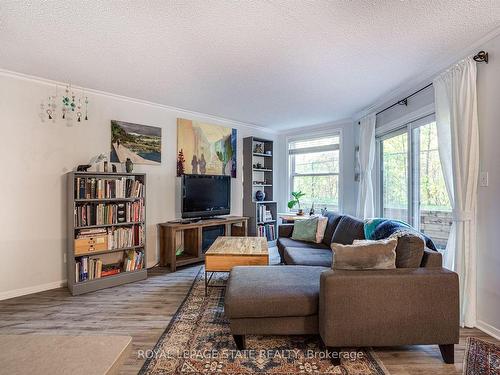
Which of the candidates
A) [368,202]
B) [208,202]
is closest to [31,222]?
[208,202]

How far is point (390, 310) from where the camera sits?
1.81 meters

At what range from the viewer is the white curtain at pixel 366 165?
14.0 feet

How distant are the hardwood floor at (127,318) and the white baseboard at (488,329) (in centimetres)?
5

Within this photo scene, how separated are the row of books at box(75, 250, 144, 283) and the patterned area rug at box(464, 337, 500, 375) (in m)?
3.40

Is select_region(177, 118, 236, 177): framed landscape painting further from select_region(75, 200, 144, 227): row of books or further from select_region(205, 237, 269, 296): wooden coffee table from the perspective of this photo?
select_region(205, 237, 269, 296): wooden coffee table

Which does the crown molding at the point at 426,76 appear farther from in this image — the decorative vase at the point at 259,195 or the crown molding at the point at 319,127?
the decorative vase at the point at 259,195

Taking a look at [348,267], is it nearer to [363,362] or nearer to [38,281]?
[363,362]

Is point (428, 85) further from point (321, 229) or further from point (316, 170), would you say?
point (316, 170)

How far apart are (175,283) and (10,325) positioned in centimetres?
155

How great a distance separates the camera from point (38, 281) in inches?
127

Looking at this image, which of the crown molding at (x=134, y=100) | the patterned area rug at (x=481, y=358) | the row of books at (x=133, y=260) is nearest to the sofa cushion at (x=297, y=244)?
the patterned area rug at (x=481, y=358)

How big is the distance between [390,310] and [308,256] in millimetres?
1373

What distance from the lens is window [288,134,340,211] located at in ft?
17.4

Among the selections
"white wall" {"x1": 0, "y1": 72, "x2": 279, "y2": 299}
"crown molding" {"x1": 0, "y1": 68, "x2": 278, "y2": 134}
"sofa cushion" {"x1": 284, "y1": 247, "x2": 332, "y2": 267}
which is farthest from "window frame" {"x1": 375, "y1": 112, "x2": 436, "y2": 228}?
"white wall" {"x1": 0, "y1": 72, "x2": 279, "y2": 299}
